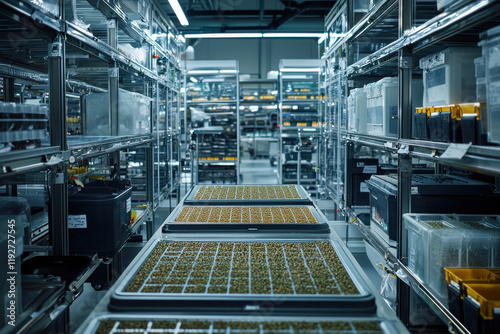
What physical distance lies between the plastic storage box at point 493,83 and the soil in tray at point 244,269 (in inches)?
30.7

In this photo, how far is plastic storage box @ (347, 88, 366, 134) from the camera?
12.1ft

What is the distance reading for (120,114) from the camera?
12.1ft

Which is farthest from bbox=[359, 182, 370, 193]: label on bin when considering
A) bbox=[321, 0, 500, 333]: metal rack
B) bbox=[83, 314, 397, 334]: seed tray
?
bbox=[83, 314, 397, 334]: seed tray

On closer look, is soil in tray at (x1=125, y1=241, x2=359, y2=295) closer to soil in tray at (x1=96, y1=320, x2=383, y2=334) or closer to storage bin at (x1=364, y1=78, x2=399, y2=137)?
soil in tray at (x1=96, y1=320, x2=383, y2=334)

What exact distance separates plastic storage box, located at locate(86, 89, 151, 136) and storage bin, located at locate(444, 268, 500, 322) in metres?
2.70

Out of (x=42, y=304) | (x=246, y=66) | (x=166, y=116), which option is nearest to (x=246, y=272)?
(x=42, y=304)

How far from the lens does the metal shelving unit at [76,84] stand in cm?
192

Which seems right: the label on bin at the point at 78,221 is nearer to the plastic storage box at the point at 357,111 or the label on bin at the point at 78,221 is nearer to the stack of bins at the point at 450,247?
the stack of bins at the point at 450,247

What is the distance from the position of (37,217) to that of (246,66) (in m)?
14.0

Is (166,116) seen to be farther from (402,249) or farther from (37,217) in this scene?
(402,249)

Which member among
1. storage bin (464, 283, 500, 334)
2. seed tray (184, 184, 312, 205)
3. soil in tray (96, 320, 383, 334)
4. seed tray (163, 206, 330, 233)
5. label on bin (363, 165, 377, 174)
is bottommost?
storage bin (464, 283, 500, 334)

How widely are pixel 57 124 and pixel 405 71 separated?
1.88 m

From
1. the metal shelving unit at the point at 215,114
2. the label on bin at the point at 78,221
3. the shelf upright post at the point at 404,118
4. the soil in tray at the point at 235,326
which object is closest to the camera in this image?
the soil in tray at the point at 235,326

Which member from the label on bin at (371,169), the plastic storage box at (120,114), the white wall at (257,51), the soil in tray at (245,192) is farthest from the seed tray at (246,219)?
the white wall at (257,51)
